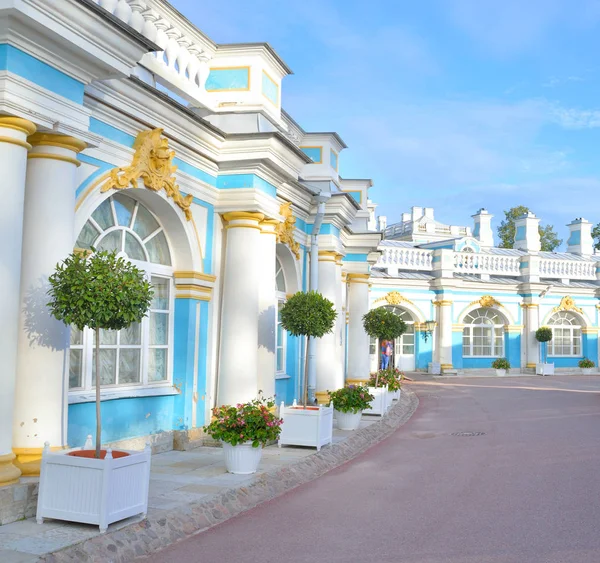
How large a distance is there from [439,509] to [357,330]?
401 inches

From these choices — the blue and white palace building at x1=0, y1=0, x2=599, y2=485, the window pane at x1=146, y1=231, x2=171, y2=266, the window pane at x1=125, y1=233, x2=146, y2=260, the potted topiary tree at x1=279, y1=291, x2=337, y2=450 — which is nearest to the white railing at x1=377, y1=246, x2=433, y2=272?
the blue and white palace building at x1=0, y1=0, x2=599, y2=485

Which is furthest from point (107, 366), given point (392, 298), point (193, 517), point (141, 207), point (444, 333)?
point (444, 333)

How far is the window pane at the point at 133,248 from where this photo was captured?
820cm

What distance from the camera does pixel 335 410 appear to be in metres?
11.5

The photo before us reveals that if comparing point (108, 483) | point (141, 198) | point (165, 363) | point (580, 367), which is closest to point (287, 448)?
point (165, 363)

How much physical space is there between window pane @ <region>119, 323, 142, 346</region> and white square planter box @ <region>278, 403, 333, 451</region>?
2124mm

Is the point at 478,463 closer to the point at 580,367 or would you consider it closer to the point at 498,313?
the point at 498,313

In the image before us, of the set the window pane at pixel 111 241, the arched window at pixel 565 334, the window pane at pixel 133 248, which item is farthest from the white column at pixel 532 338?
the window pane at pixel 111 241

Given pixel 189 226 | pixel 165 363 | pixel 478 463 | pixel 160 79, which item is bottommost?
pixel 478 463

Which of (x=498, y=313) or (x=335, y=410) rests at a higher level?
(x=498, y=313)

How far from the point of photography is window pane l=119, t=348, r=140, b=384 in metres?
8.06

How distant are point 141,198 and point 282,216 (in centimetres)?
274

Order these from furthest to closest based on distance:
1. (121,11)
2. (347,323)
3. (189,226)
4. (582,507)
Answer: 1. (347,323)
2. (189,226)
3. (121,11)
4. (582,507)

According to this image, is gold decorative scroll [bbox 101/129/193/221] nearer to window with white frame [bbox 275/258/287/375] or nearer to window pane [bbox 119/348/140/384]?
window pane [bbox 119/348/140/384]
